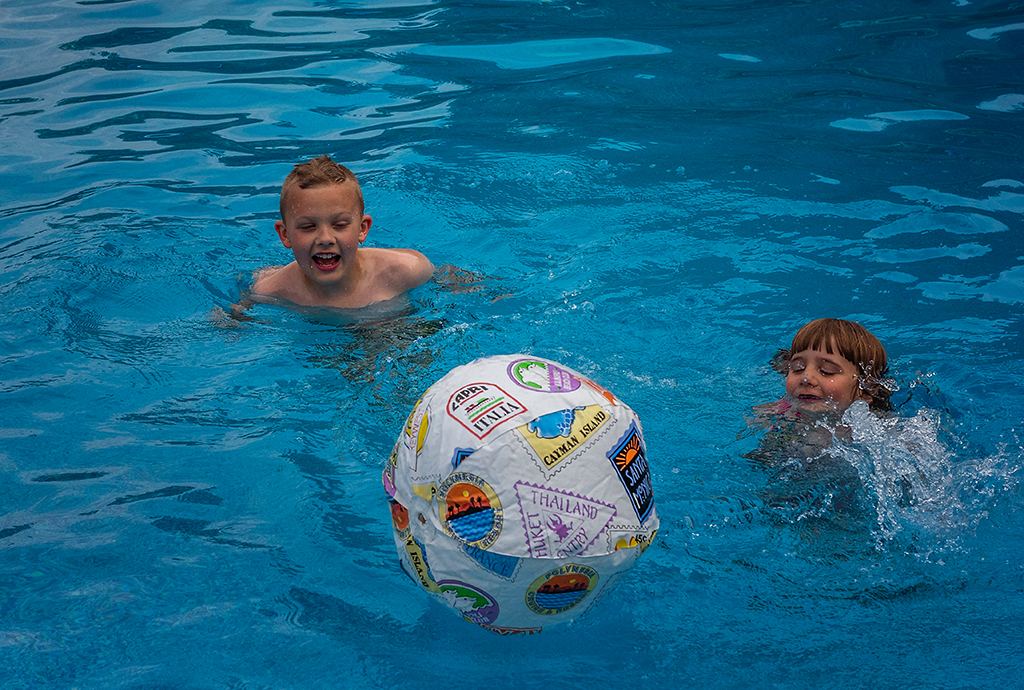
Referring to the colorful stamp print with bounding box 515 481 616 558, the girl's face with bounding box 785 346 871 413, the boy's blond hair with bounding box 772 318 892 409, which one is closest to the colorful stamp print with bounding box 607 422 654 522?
the colorful stamp print with bounding box 515 481 616 558

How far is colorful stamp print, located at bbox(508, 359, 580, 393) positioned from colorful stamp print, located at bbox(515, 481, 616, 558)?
1.20 feet

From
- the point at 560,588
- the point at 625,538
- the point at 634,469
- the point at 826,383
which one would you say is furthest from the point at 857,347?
the point at 560,588

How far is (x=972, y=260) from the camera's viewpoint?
6.02m

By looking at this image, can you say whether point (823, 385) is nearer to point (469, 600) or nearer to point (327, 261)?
point (469, 600)

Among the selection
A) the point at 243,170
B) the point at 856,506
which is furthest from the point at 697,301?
the point at 243,170

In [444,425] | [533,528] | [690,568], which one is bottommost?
[690,568]

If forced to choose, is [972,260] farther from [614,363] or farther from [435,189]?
[435,189]

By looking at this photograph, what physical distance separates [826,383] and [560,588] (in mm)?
2158

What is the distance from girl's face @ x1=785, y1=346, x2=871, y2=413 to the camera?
A: 14.8 ft

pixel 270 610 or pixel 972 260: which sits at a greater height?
pixel 972 260

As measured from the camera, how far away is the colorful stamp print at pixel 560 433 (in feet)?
9.56

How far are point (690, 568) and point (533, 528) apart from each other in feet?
4.14

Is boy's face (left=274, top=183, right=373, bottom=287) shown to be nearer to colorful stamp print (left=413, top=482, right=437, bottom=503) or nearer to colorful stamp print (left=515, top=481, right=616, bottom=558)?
colorful stamp print (left=413, top=482, right=437, bottom=503)

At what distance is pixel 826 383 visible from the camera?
178 inches
